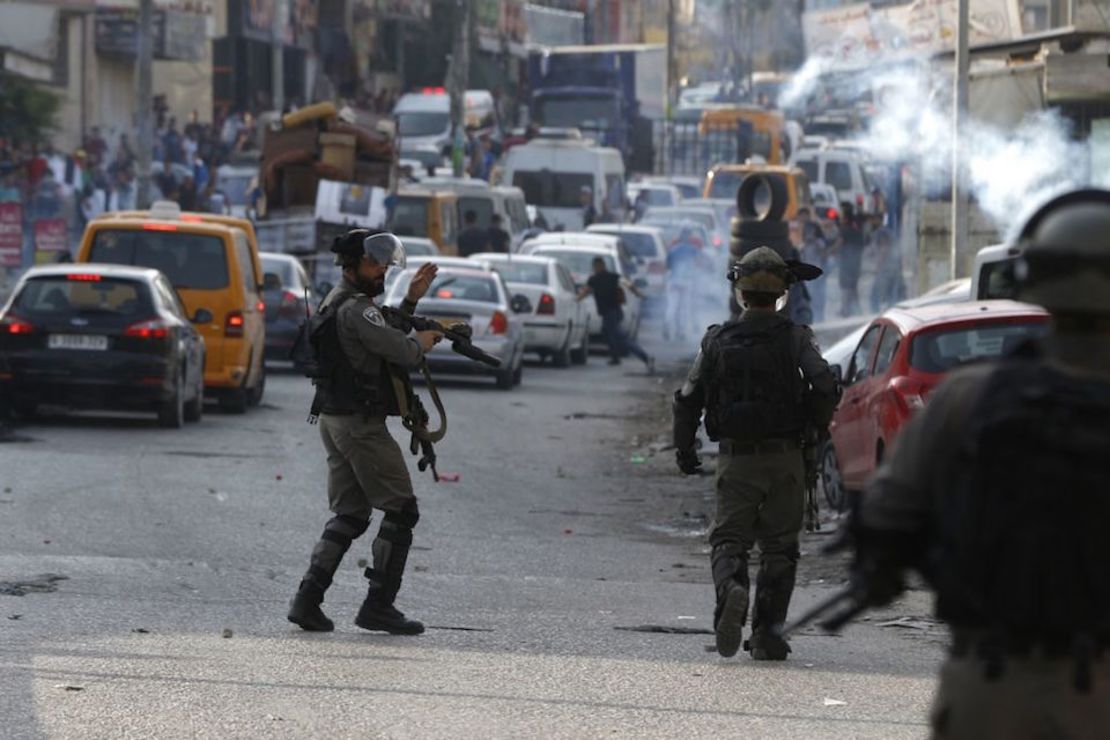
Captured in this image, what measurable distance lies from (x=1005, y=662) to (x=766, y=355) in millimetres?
5213

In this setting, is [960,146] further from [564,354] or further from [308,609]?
[308,609]

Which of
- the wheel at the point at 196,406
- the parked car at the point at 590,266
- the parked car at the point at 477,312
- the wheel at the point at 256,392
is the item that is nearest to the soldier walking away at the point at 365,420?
the wheel at the point at 196,406

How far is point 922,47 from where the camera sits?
43.2 meters

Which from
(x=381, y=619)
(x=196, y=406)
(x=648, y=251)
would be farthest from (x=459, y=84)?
(x=381, y=619)

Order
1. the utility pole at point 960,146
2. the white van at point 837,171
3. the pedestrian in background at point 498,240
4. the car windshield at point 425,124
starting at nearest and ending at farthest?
the utility pole at point 960,146 < the pedestrian in background at point 498,240 < the white van at point 837,171 < the car windshield at point 425,124

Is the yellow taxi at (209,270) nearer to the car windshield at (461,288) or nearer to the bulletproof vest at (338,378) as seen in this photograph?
the car windshield at (461,288)

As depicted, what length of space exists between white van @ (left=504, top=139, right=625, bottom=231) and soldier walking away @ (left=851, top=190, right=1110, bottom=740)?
41.7 meters

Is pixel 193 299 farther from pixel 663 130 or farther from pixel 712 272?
pixel 663 130

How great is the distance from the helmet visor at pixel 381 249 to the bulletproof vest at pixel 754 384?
1.36 metres

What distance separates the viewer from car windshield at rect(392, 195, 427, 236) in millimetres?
35719

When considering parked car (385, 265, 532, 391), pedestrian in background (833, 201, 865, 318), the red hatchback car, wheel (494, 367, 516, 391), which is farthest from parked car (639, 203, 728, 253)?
the red hatchback car

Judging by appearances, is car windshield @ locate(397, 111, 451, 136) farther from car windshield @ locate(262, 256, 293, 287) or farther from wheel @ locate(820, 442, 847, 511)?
wheel @ locate(820, 442, 847, 511)

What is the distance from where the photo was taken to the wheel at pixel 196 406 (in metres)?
20.9

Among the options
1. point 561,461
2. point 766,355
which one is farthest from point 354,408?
point 561,461
